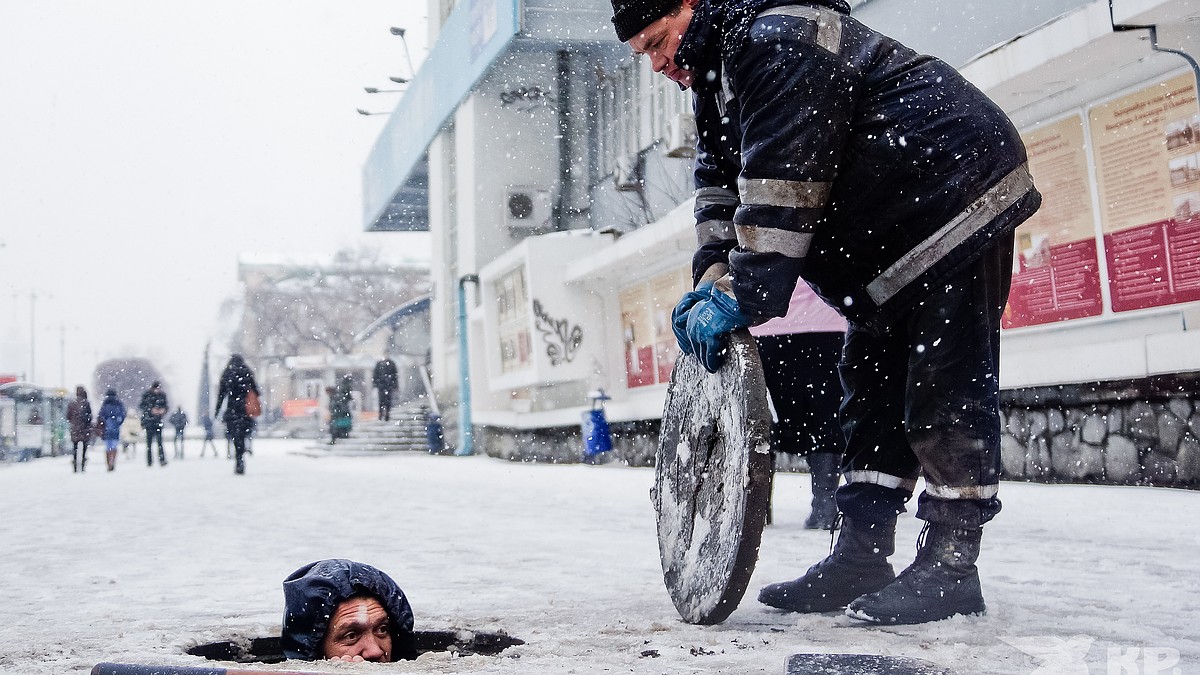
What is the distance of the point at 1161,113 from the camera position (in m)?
7.40

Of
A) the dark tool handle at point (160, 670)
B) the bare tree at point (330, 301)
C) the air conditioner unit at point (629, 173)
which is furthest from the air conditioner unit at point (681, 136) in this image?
the bare tree at point (330, 301)

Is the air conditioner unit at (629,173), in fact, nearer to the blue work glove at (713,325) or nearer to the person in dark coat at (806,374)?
the person in dark coat at (806,374)

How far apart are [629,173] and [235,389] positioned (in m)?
6.92

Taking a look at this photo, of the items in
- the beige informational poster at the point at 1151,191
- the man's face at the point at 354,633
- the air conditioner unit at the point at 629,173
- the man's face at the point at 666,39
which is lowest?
the man's face at the point at 354,633

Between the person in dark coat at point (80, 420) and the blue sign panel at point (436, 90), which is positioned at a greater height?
the blue sign panel at point (436, 90)

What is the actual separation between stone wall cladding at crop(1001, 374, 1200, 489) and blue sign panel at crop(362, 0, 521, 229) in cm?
1243

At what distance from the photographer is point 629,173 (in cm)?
1712

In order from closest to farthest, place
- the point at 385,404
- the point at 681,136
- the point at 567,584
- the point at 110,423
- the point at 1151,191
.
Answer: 1. the point at 567,584
2. the point at 1151,191
3. the point at 681,136
4. the point at 110,423
5. the point at 385,404

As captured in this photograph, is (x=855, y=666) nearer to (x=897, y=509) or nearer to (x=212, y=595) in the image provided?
(x=897, y=509)

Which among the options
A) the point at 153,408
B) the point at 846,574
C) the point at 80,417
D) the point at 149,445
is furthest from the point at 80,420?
the point at 846,574

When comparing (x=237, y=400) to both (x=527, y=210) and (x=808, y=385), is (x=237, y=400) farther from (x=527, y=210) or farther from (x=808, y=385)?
(x=808, y=385)

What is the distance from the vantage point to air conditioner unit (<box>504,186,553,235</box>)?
70.3 ft

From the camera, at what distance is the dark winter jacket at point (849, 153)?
2.32 metres

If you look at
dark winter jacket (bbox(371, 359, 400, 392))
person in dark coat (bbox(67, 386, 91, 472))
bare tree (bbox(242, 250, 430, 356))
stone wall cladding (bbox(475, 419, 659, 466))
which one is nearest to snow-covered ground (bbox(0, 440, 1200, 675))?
stone wall cladding (bbox(475, 419, 659, 466))
